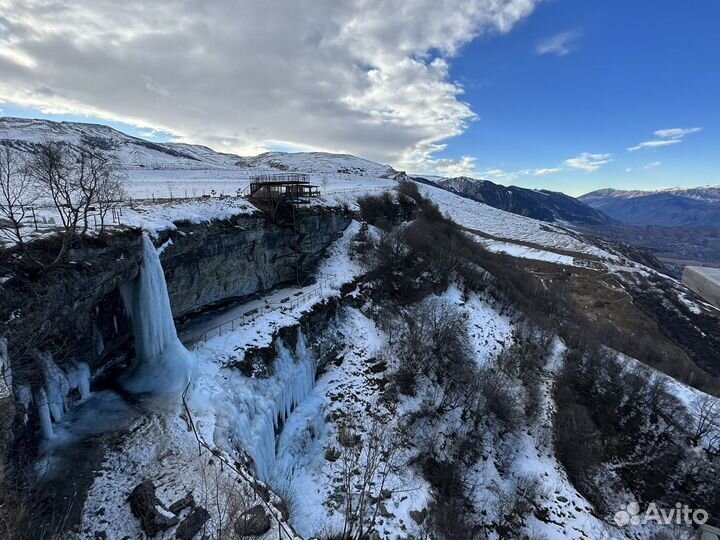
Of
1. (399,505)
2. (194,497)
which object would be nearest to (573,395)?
(399,505)

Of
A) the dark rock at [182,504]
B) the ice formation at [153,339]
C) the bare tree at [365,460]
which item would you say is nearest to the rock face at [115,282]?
the ice formation at [153,339]

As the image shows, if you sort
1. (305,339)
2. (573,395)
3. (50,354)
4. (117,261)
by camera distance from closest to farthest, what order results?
(50,354) → (117,261) → (305,339) → (573,395)

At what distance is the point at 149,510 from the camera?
32.7ft

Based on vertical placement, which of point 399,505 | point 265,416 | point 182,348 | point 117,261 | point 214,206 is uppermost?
point 214,206

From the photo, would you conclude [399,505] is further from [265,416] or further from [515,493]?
[515,493]

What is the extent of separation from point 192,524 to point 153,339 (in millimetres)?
9788

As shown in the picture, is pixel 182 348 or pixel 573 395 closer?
pixel 182 348

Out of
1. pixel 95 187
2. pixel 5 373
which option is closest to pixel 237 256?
pixel 95 187

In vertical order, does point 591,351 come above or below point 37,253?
below

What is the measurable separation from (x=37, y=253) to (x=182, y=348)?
7.14 m

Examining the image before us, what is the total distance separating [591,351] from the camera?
3584cm

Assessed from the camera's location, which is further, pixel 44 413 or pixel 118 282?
pixel 118 282

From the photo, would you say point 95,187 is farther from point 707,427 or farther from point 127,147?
point 127,147

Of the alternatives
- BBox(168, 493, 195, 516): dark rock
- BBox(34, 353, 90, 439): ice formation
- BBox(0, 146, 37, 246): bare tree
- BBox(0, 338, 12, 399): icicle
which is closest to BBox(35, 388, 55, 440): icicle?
BBox(34, 353, 90, 439): ice formation
